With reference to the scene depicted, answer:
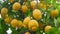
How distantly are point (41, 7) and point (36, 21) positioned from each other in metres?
0.11

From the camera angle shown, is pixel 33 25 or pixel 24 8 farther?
pixel 24 8

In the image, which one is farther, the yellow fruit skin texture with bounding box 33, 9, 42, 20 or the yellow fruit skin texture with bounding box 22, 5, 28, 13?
the yellow fruit skin texture with bounding box 22, 5, 28, 13

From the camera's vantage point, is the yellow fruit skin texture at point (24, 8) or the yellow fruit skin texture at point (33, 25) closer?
the yellow fruit skin texture at point (33, 25)

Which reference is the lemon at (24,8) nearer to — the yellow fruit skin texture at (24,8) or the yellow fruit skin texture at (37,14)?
the yellow fruit skin texture at (24,8)

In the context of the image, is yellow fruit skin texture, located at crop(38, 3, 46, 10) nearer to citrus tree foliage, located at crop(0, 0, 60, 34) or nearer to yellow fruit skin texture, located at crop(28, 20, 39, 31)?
citrus tree foliage, located at crop(0, 0, 60, 34)

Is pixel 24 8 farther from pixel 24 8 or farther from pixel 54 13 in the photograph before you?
pixel 54 13

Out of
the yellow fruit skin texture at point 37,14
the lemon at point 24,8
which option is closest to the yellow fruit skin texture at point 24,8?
the lemon at point 24,8

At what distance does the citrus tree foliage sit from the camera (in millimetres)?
717

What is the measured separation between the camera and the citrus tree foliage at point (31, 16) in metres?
0.72

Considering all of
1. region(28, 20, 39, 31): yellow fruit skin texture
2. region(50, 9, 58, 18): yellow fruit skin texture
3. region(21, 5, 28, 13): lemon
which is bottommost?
region(28, 20, 39, 31): yellow fruit skin texture

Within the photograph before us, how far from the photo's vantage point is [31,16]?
0.78m

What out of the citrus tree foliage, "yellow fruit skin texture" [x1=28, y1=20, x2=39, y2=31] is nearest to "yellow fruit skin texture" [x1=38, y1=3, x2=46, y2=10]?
the citrus tree foliage

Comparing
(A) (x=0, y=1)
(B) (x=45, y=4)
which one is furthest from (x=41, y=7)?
(A) (x=0, y=1)

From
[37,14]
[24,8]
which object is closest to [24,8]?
[24,8]
